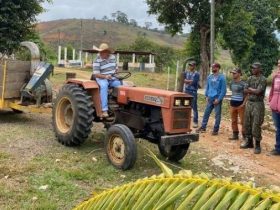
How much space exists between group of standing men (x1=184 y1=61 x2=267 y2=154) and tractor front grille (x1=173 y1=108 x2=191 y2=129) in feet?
7.39

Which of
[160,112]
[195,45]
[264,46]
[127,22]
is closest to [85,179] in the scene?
[160,112]

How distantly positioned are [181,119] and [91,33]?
90.7m

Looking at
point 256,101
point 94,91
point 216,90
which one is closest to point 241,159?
point 256,101

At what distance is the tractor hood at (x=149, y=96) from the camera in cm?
699

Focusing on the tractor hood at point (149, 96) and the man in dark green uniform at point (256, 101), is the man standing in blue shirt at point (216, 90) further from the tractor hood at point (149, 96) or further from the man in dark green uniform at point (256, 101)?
the tractor hood at point (149, 96)

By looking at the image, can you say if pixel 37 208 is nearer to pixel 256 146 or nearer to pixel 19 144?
pixel 19 144

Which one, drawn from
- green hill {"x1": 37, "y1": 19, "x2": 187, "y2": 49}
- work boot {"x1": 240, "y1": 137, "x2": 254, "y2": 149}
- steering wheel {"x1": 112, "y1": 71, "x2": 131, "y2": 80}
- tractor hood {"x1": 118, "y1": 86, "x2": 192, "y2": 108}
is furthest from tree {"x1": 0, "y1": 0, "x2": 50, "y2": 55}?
green hill {"x1": 37, "y1": 19, "x2": 187, "y2": 49}

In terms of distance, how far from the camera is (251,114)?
29.8ft

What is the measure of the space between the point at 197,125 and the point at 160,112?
459cm

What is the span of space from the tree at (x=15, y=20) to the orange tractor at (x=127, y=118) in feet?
27.4

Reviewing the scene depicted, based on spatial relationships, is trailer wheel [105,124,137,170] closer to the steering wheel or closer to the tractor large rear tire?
the tractor large rear tire

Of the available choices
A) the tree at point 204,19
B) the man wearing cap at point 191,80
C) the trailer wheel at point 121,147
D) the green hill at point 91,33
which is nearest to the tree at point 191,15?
the tree at point 204,19

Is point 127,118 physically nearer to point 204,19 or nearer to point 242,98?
point 242,98

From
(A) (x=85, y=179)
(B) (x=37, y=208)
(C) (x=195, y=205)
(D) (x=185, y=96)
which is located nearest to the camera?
(C) (x=195, y=205)
